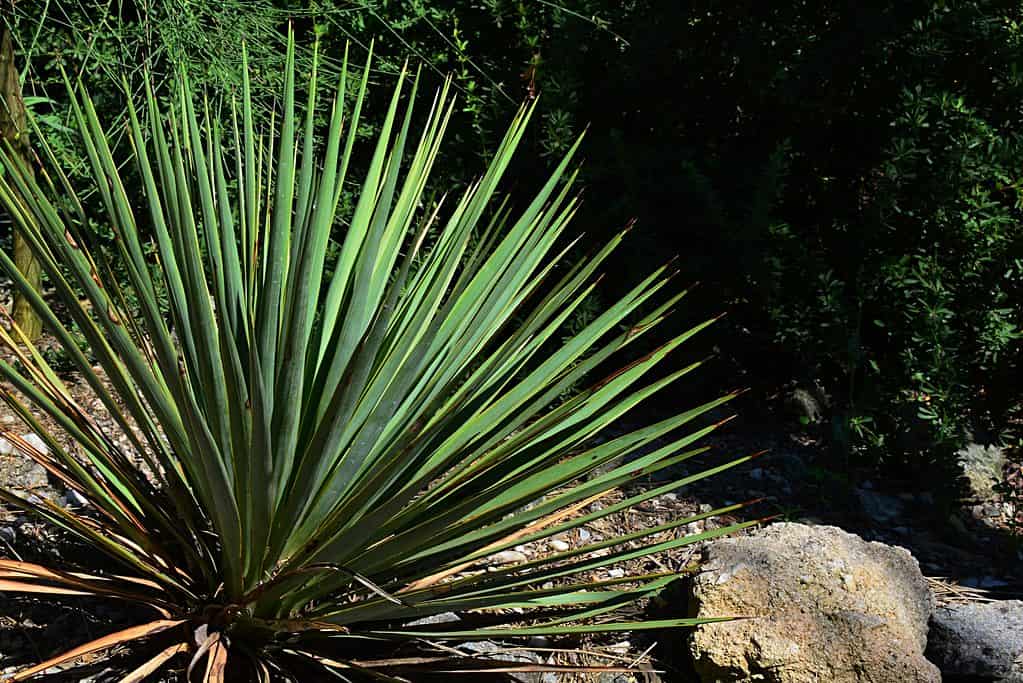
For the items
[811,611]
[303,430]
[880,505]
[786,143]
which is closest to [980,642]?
[811,611]

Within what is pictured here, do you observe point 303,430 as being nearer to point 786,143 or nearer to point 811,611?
point 811,611

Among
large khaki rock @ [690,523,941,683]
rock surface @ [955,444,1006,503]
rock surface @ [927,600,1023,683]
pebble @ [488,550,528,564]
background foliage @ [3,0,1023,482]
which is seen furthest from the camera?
rock surface @ [955,444,1006,503]

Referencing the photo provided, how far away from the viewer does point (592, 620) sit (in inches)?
106

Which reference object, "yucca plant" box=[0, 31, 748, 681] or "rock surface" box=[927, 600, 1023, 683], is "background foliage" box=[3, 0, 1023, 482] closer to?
"rock surface" box=[927, 600, 1023, 683]

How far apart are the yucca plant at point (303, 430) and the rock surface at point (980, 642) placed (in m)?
0.91

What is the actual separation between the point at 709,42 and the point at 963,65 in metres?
1.07

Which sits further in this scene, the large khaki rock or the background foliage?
the background foliage

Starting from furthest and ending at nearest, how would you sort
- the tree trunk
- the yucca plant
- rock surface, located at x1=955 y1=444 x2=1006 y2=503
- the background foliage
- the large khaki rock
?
1. the tree trunk
2. rock surface, located at x1=955 y1=444 x2=1006 y2=503
3. the background foliage
4. the large khaki rock
5. the yucca plant

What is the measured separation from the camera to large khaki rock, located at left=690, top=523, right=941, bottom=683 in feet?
7.59

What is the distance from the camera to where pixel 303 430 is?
199cm

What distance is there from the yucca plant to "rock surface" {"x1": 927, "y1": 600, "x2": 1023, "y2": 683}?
0.91m

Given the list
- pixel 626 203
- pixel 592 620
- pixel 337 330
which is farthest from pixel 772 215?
pixel 337 330

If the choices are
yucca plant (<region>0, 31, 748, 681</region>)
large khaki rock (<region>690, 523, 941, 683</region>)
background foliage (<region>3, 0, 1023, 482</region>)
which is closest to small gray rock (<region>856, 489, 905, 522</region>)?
background foliage (<region>3, 0, 1023, 482</region>)

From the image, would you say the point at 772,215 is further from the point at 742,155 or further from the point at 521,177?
the point at 521,177
